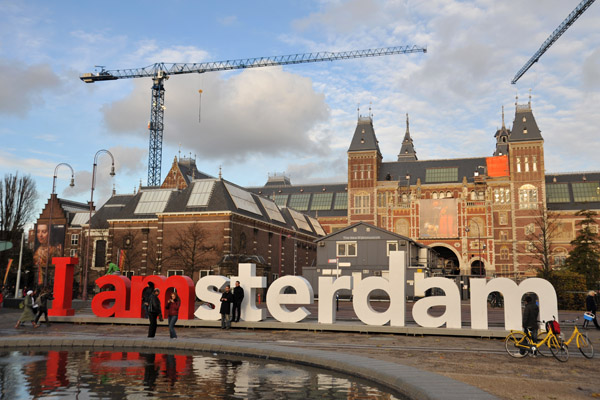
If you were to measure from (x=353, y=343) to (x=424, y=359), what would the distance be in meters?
3.80

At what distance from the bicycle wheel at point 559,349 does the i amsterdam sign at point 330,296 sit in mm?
4916

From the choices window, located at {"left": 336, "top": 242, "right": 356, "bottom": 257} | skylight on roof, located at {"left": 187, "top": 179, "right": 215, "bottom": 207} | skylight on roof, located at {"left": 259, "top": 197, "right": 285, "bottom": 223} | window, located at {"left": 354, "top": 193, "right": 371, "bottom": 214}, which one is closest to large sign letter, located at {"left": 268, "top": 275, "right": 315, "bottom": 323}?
skylight on roof, located at {"left": 187, "top": 179, "right": 215, "bottom": 207}

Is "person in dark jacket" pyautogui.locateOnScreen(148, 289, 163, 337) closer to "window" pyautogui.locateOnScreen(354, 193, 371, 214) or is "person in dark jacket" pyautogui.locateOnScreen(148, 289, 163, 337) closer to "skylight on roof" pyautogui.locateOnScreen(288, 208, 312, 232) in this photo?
"skylight on roof" pyautogui.locateOnScreen(288, 208, 312, 232)

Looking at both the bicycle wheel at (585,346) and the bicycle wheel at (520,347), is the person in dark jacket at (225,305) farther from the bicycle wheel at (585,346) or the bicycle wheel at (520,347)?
the bicycle wheel at (585,346)

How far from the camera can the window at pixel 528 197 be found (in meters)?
77.3

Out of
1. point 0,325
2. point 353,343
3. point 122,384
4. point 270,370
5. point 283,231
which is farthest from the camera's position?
point 283,231

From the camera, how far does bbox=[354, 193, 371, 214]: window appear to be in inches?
3420

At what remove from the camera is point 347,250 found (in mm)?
53750

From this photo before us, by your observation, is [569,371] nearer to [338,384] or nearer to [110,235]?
[338,384]

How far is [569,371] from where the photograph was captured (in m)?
11.7

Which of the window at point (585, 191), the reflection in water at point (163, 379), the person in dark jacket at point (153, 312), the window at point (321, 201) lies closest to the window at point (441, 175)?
the window at point (585, 191)

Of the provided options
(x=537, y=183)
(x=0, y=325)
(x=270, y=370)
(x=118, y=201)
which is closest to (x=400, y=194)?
(x=537, y=183)

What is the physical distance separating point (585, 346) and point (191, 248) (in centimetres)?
3965

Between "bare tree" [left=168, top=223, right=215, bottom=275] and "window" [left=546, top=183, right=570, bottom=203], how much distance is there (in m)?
59.7
